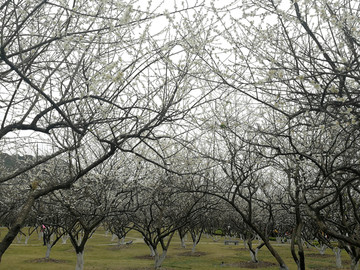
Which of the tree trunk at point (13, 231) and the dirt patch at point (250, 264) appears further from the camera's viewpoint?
the dirt patch at point (250, 264)

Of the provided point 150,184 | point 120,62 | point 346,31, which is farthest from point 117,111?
point 150,184

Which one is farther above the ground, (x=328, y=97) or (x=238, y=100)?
(x=238, y=100)

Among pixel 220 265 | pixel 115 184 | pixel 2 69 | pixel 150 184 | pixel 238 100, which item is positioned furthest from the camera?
pixel 220 265

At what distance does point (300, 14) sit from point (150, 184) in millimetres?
9839

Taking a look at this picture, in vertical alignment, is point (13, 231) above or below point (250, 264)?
above

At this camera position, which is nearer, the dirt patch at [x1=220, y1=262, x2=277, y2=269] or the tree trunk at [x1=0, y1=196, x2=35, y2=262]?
the tree trunk at [x1=0, y1=196, x2=35, y2=262]

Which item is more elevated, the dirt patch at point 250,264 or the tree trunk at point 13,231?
the tree trunk at point 13,231

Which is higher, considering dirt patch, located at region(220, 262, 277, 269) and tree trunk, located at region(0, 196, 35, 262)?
tree trunk, located at region(0, 196, 35, 262)

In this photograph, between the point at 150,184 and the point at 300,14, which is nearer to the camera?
the point at 300,14

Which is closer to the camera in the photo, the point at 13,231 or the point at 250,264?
the point at 13,231

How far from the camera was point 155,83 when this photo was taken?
525 cm

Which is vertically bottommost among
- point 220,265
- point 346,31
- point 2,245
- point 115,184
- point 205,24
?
point 220,265

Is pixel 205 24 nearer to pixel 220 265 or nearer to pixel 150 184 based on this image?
pixel 150 184

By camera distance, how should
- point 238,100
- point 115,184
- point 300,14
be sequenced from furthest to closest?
point 115,184 → point 238,100 → point 300,14
